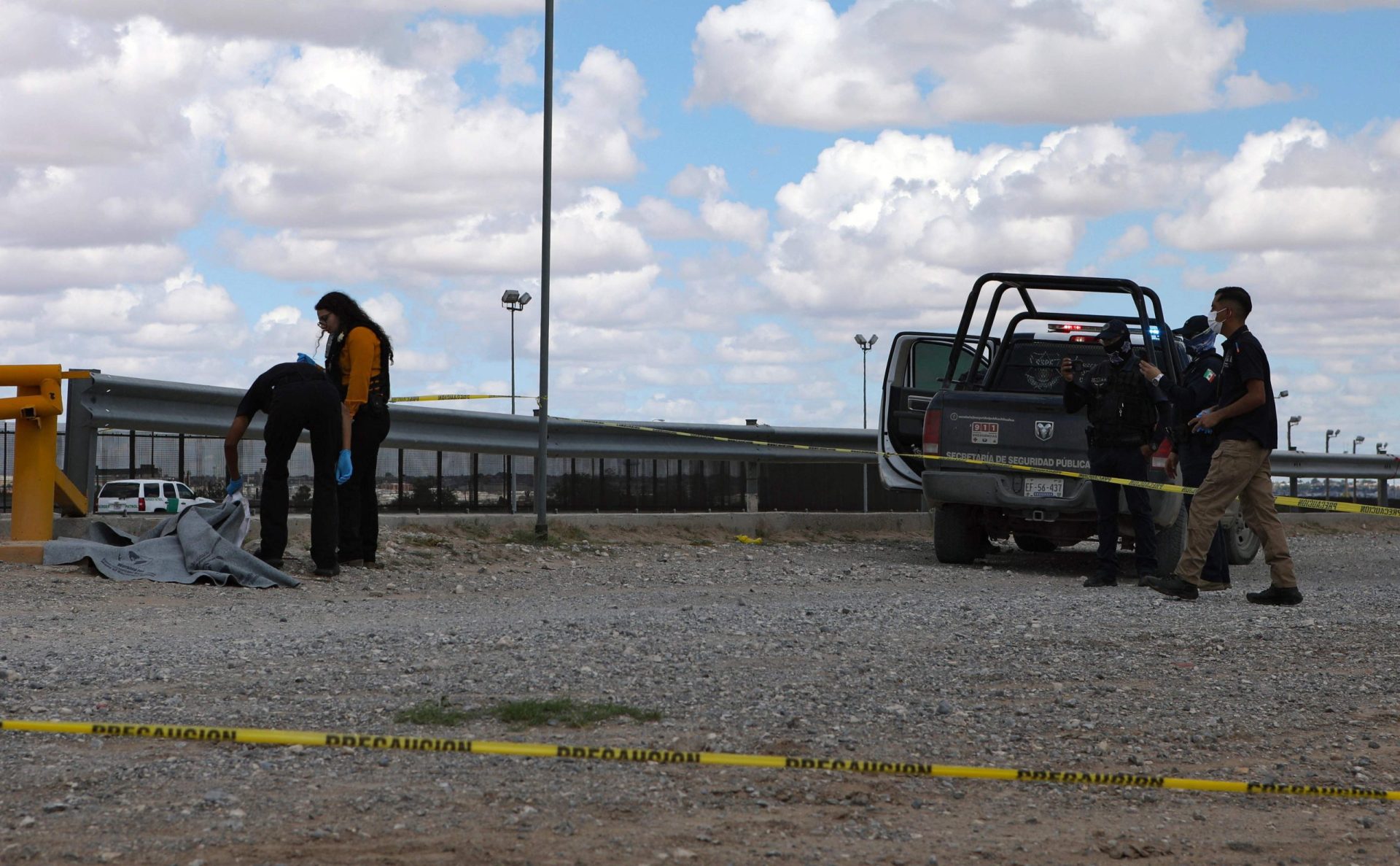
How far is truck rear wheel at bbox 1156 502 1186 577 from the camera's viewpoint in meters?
11.5

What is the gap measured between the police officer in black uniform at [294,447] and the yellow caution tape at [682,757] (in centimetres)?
536

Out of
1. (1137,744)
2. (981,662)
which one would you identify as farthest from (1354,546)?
(1137,744)

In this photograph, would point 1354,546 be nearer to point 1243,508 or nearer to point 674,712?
point 1243,508

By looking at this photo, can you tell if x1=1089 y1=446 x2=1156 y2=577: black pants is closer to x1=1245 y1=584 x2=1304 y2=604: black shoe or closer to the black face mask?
the black face mask

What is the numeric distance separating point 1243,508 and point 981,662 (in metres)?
3.41

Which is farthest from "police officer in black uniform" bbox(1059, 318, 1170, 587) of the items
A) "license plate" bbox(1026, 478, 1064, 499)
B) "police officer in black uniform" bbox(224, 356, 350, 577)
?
"police officer in black uniform" bbox(224, 356, 350, 577)

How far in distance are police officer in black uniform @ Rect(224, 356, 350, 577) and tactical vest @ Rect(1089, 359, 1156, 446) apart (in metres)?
5.01

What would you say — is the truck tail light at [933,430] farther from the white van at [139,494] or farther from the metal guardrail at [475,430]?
the white van at [139,494]

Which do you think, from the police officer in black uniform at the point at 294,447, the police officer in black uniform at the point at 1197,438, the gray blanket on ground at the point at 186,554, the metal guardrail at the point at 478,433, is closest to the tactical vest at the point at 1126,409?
the police officer in black uniform at the point at 1197,438

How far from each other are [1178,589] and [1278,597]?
1.78 ft

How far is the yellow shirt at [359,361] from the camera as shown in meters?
10.1

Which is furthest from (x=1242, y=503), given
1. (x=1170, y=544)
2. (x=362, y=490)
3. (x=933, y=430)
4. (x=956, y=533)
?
(x=362, y=490)

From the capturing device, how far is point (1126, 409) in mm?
10461

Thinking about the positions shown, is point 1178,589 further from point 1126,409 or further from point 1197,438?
point 1126,409
